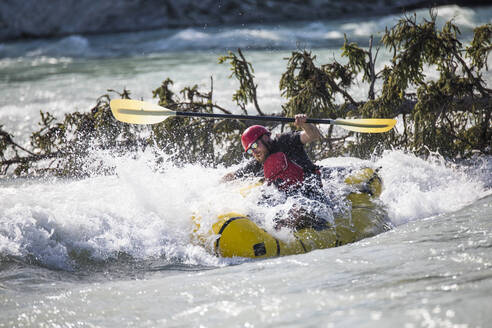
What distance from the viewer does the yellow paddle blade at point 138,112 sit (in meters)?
6.09

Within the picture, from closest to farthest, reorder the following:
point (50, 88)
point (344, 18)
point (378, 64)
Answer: point (378, 64)
point (50, 88)
point (344, 18)

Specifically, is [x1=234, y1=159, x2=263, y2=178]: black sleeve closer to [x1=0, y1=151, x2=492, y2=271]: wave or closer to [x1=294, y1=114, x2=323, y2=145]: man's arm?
[x1=0, y1=151, x2=492, y2=271]: wave

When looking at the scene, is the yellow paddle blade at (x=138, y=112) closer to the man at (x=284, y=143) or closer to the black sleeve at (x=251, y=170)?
the black sleeve at (x=251, y=170)

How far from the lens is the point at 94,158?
7875 mm

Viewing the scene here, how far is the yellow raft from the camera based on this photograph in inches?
175

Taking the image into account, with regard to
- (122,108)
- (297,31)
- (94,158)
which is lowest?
(94,158)

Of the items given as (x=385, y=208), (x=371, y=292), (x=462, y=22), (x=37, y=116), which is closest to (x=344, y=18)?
(x=462, y=22)

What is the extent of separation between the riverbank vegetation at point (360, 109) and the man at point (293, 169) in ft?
6.49

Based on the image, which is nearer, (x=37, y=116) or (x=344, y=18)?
(x=37, y=116)

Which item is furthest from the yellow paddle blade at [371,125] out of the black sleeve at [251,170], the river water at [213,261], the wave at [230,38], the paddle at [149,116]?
the wave at [230,38]

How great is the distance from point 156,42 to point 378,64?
1114 cm

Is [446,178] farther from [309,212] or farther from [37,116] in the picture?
[37,116]

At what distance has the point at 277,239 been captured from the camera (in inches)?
179

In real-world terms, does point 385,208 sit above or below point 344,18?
below
